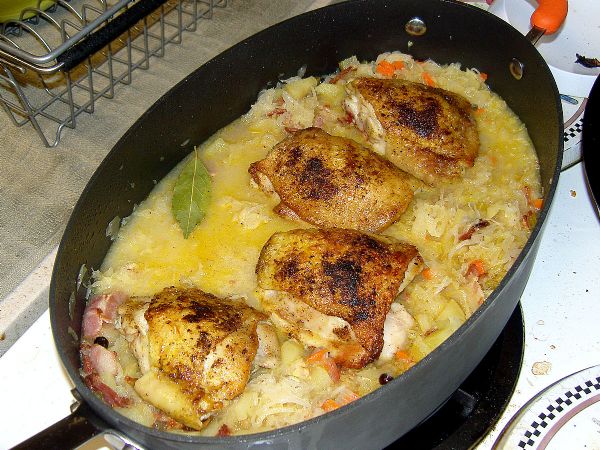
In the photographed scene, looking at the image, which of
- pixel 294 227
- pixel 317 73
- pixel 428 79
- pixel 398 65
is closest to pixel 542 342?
pixel 294 227

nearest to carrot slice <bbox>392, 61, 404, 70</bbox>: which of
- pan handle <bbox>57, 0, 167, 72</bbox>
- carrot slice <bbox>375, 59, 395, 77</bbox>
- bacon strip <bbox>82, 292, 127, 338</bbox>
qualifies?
carrot slice <bbox>375, 59, 395, 77</bbox>

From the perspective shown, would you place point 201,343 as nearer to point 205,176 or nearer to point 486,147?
point 205,176

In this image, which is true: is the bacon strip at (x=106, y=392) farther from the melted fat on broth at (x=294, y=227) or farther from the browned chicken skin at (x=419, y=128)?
the browned chicken skin at (x=419, y=128)

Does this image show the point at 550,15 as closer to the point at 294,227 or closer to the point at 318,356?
the point at 294,227

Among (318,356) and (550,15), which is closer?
(318,356)

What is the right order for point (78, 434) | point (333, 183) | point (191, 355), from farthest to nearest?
1. point (333, 183)
2. point (191, 355)
3. point (78, 434)

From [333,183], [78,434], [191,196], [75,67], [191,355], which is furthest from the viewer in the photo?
[75,67]
